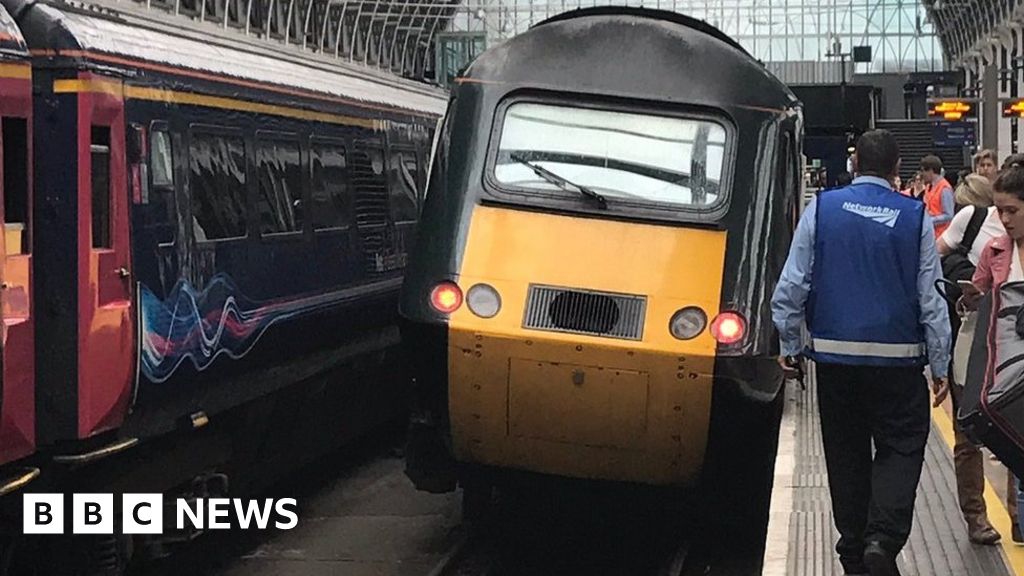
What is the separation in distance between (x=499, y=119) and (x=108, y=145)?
215 cm

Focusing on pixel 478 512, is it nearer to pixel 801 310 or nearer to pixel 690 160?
pixel 690 160

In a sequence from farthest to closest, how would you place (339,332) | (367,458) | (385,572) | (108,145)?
(367,458)
(339,332)
(385,572)
(108,145)

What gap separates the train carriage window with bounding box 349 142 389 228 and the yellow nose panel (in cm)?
331

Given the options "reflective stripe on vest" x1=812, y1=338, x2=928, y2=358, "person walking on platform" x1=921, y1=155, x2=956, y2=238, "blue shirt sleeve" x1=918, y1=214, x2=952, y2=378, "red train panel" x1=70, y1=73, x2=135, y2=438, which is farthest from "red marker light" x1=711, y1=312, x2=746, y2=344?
"person walking on platform" x1=921, y1=155, x2=956, y2=238

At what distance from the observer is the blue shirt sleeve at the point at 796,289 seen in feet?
21.1

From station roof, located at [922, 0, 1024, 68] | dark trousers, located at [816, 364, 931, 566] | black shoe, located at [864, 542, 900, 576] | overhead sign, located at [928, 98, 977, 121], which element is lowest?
black shoe, located at [864, 542, 900, 576]

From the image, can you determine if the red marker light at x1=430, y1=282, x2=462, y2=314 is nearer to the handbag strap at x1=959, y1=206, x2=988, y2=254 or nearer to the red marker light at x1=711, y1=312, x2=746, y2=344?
the red marker light at x1=711, y1=312, x2=746, y2=344

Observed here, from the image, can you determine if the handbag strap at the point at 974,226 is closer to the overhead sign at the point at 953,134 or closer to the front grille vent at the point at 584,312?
the front grille vent at the point at 584,312

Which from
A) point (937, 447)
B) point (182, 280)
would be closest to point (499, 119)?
point (182, 280)

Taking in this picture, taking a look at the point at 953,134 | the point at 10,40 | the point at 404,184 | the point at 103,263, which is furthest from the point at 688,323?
the point at 953,134

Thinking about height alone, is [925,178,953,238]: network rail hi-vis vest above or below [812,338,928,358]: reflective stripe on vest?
above

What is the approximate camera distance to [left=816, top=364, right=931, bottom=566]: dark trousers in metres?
6.30

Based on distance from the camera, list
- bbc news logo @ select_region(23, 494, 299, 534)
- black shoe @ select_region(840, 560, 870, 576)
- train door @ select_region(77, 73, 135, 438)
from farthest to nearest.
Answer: bbc news logo @ select_region(23, 494, 299, 534) → train door @ select_region(77, 73, 135, 438) → black shoe @ select_region(840, 560, 870, 576)

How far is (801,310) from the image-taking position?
6.45 meters
